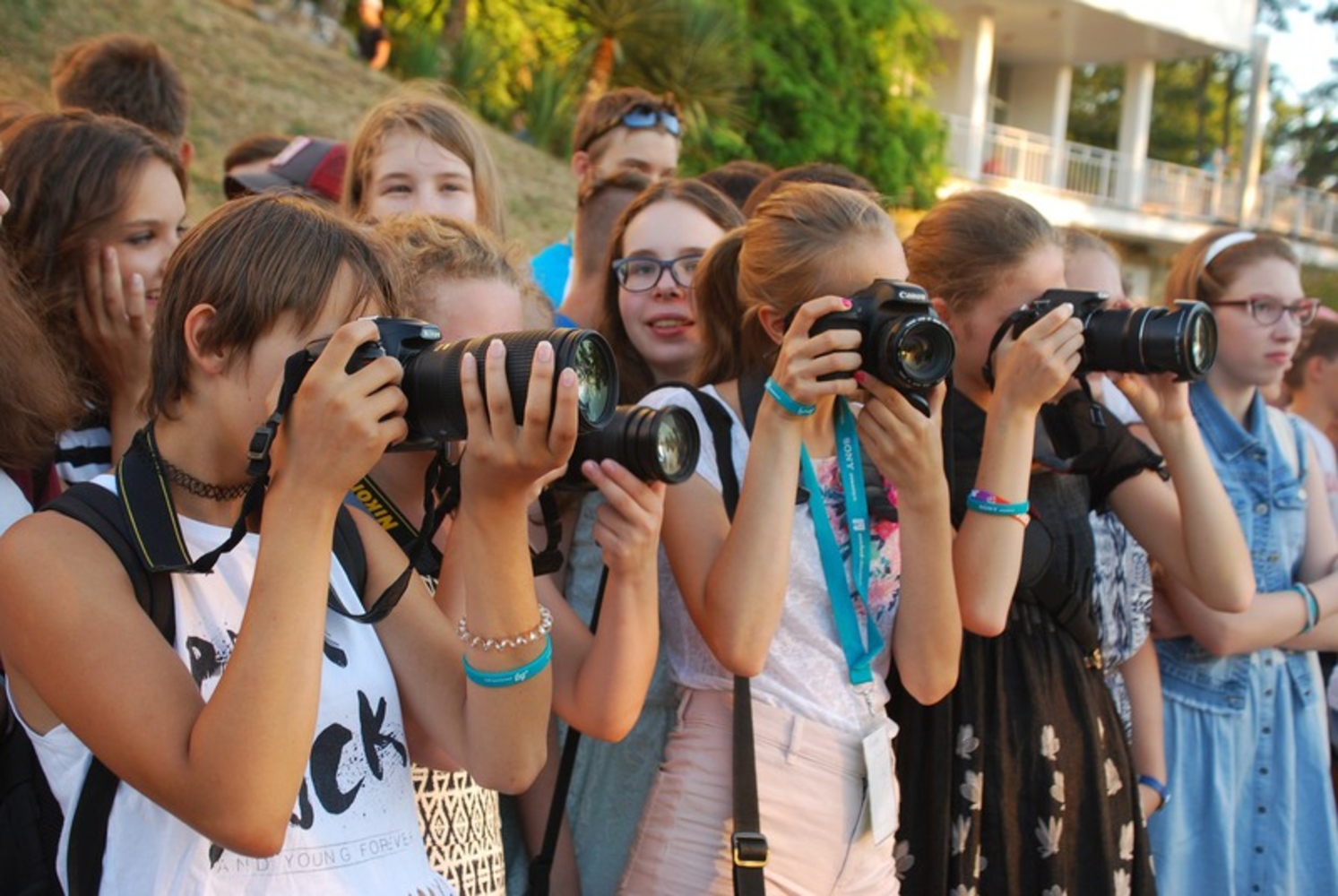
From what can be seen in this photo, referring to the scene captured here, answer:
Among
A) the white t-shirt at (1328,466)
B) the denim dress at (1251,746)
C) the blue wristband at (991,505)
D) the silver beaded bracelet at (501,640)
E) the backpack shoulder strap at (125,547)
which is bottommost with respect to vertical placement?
the denim dress at (1251,746)

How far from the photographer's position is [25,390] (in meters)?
1.92

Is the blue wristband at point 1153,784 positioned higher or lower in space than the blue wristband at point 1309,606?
lower

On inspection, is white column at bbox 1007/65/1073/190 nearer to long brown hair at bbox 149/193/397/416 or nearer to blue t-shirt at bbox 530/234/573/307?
blue t-shirt at bbox 530/234/573/307

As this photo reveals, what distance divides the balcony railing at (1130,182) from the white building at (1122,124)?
0.08 feet

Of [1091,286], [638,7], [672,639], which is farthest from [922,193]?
[672,639]

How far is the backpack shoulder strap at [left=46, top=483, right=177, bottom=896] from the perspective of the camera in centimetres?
138

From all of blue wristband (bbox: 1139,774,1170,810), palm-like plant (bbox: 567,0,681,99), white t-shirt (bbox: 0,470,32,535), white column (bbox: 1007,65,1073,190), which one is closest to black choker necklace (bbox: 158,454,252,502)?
white t-shirt (bbox: 0,470,32,535)

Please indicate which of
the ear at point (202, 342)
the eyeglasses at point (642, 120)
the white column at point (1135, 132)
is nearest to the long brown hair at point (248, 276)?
the ear at point (202, 342)

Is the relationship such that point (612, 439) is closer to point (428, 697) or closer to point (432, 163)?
point (428, 697)

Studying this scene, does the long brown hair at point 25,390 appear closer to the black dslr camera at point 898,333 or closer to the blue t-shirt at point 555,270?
the black dslr camera at point 898,333

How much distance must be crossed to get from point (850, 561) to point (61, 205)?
1.55 meters

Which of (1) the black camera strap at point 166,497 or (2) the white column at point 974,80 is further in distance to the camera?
(2) the white column at point 974,80

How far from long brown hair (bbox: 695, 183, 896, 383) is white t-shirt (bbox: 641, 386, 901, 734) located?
140 millimetres

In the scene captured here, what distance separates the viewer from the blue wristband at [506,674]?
158 cm
